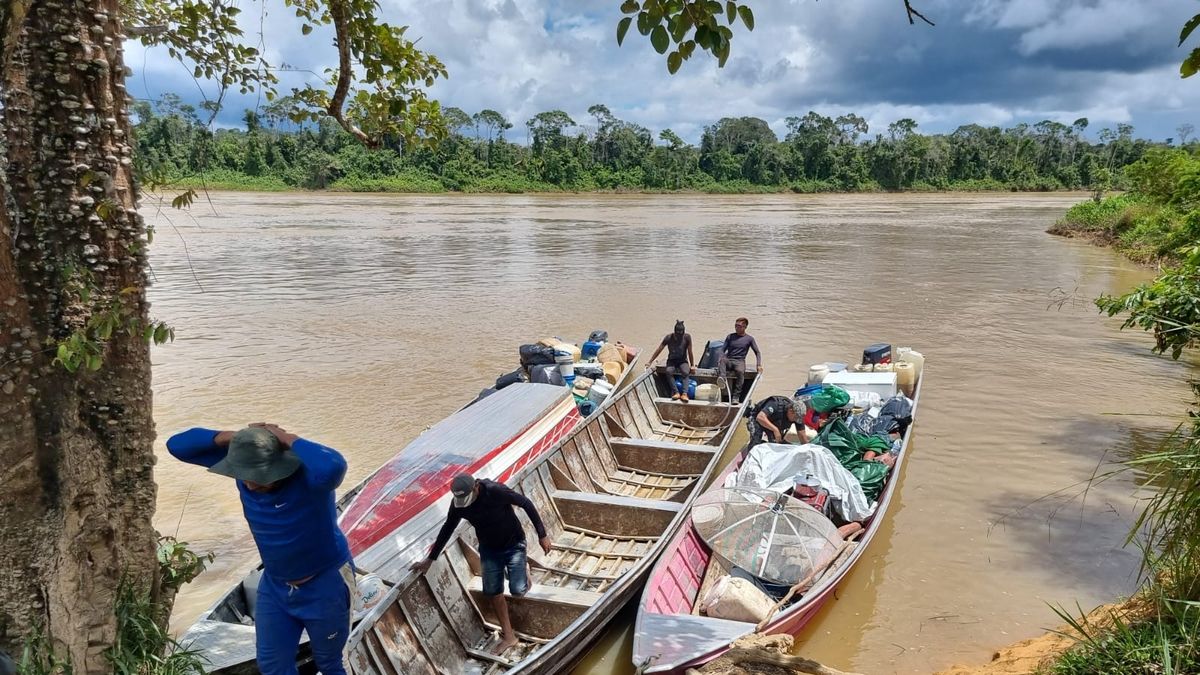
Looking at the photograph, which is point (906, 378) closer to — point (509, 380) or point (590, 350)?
point (590, 350)

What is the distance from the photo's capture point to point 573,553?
6465mm

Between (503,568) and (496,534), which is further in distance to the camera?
(503,568)

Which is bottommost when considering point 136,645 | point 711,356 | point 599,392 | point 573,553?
point 573,553

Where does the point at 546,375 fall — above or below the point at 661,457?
above

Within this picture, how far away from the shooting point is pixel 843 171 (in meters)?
77.4

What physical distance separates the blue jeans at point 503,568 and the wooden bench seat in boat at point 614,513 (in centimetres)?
169

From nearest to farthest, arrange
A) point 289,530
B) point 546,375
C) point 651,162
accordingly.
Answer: point 289,530 → point 546,375 → point 651,162

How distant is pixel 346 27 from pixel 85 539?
3173mm

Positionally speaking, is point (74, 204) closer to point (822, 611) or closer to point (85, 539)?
point (85, 539)

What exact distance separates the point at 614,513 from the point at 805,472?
1849 mm

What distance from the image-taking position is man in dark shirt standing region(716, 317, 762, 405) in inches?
412

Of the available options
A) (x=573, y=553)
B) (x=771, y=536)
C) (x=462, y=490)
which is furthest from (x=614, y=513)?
(x=462, y=490)

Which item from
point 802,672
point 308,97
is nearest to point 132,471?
point 308,97

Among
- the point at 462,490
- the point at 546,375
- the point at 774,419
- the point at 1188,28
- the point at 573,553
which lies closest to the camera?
the point at 1188,28
